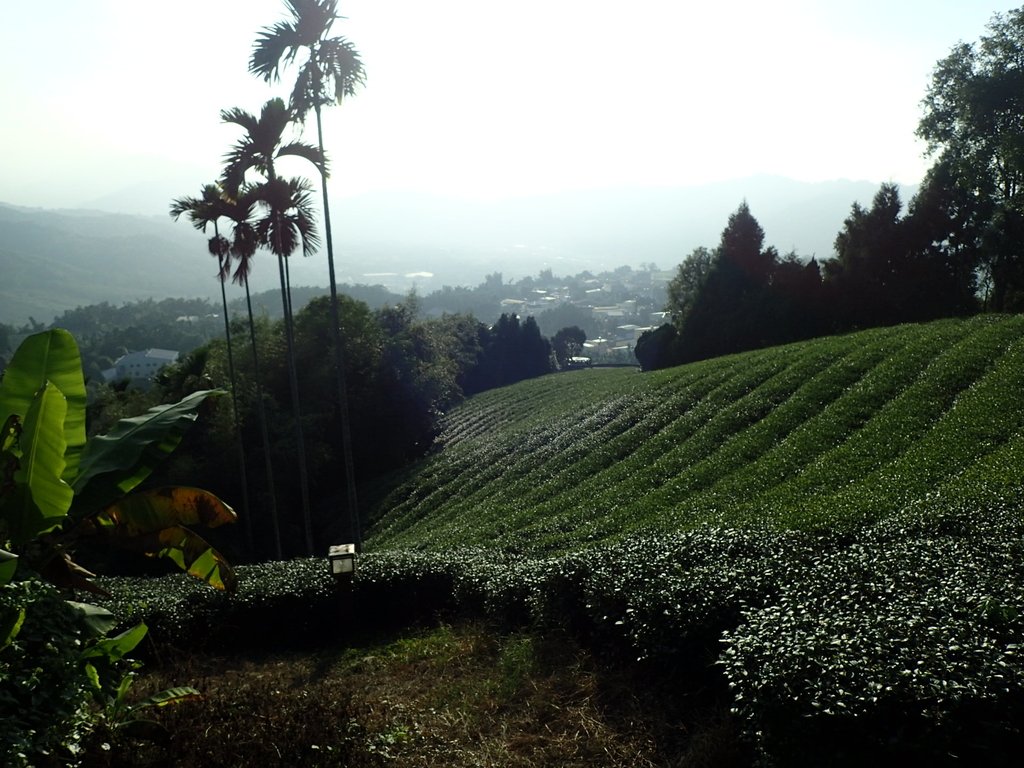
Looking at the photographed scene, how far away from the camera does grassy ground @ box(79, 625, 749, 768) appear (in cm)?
618

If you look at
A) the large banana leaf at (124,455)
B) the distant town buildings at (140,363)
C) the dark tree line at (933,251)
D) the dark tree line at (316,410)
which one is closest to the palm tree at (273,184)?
the dark tree line at (316,410)

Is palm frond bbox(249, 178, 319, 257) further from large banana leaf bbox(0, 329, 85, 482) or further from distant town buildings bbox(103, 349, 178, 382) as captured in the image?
distant town buildings bbox(103, 349, 178, 382)

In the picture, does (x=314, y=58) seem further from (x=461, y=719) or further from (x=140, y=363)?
(x=140, y=363)

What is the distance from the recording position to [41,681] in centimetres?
554

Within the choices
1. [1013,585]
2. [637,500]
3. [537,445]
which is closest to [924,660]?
[1013,585]

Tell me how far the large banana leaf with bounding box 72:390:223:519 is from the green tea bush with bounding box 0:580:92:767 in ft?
5.68

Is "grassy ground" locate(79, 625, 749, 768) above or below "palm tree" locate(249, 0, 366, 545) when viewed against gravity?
below

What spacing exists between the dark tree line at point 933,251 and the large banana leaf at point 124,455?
112 ft

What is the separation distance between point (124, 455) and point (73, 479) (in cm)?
50

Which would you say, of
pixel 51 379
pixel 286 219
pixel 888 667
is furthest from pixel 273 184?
pixel 888 667

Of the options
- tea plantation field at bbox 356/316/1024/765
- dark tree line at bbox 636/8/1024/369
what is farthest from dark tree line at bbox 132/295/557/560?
dark tree line at bbox 636/8/1024/369

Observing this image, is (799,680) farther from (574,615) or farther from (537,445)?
(537,445)

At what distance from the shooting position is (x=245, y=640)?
11.1 metres

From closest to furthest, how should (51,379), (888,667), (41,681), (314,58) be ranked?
(888,667) < (41,681) < (51,379) < (314,58)
